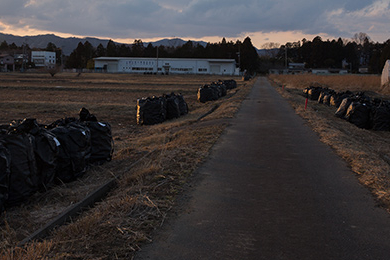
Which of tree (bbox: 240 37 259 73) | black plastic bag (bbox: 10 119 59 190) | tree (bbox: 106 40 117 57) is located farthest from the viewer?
tree (bbox: 106 40 117 57)

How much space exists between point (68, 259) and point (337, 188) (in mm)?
4409

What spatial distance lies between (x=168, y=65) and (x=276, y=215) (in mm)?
113928

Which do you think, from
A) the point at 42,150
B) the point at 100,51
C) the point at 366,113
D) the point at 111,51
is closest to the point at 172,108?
the point at 366,113

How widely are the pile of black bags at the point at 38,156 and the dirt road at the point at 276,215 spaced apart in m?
2.32

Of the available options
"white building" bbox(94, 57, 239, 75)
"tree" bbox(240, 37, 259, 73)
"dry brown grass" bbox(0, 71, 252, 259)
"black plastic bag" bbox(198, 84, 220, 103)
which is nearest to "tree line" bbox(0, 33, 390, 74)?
"tree" bbox(240, 37, 259, 73)

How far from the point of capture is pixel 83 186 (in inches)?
251

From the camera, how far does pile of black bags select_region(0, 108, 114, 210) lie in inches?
205

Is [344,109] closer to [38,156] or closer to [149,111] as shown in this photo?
[149,111]

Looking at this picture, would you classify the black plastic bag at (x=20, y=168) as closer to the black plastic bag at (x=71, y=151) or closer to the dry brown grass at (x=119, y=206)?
the dry brown grass at (x=119, y=206)

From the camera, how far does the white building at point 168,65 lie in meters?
116

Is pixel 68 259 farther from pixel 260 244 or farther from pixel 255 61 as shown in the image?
pixel 255 61

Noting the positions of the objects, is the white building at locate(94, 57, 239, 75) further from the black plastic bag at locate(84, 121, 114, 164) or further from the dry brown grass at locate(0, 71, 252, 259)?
the black plastic bag at locate(84, 121, 114, 164)

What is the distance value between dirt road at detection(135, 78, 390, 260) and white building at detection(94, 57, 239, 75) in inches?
4343

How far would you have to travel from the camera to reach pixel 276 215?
4840 mm
